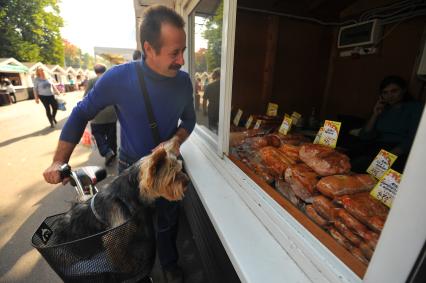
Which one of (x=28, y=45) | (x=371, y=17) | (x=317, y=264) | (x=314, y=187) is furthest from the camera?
(x=28, y=45)

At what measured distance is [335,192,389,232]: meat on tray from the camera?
937 millimetres

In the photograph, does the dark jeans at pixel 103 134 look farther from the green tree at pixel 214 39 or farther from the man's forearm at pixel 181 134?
the man's forearm at pixel 181 134

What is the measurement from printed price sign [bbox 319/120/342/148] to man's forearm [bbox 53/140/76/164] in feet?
5.54

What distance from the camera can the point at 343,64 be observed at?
3926 mm

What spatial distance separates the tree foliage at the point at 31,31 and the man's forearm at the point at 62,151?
106 ft

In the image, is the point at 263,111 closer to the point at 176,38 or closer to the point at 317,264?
the point at 176,38

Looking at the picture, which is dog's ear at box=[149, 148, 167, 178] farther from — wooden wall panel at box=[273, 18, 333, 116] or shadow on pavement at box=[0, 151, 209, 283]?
wooden wall panel at box=[273, 18, 333, 116]

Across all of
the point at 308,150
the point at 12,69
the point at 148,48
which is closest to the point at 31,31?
the point at 12,69

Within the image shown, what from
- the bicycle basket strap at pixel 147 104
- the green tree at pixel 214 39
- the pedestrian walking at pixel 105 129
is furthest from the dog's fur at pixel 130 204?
the pedestrian walking at pixel 105 129

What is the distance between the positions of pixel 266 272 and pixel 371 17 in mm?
3968

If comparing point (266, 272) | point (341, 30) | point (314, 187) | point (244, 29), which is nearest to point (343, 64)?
point (341, 30)

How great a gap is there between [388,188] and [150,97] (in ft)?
4.93

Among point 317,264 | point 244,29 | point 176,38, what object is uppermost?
point 244,29

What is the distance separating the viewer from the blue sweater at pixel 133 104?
1.53m
